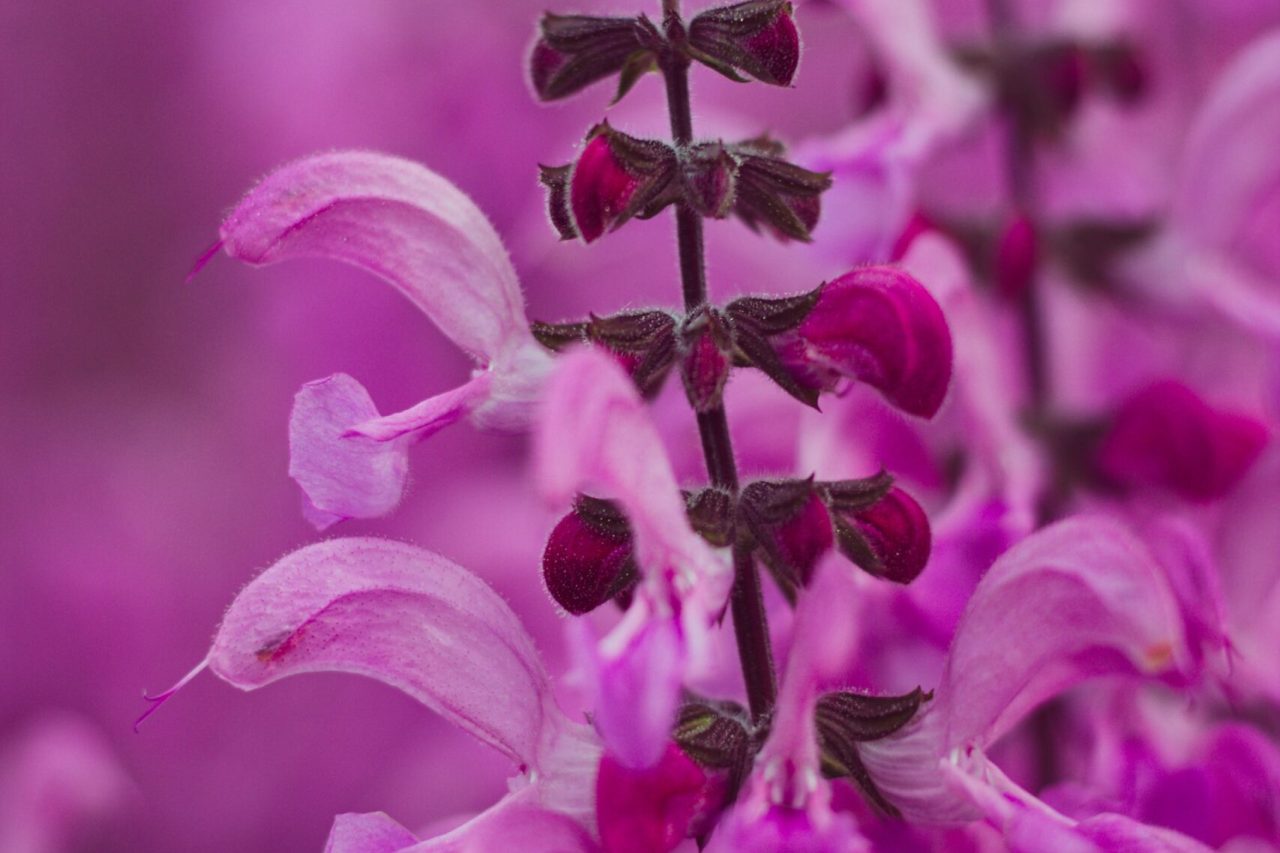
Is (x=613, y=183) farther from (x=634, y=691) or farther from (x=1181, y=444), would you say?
(x=1181, y=444)

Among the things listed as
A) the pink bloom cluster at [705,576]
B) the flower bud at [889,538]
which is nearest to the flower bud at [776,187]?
the pink bloom cluster at [705,576]

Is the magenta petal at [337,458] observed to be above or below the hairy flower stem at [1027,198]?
above

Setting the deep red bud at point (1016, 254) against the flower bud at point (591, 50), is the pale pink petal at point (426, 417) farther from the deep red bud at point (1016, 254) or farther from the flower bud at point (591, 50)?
the deep red bud at point (1016, 254)

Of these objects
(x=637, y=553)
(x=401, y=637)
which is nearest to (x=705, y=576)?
(x=637, y=553)

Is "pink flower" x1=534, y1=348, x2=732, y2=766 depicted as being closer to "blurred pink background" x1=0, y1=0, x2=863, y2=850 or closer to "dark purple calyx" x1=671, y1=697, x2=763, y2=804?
"dark purple calyx" x1=671, y1=697, x2=763, y2=804

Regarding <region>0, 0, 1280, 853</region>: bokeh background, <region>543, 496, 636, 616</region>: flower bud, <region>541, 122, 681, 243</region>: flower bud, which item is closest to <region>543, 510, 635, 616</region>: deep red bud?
<region>543, 496, 636, 616</region>: flower bud

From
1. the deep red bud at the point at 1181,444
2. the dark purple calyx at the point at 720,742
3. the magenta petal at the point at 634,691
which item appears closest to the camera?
the magenta petal at the point at 634,691

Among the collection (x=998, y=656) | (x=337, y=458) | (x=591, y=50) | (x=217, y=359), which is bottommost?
(x=217, y=359)
